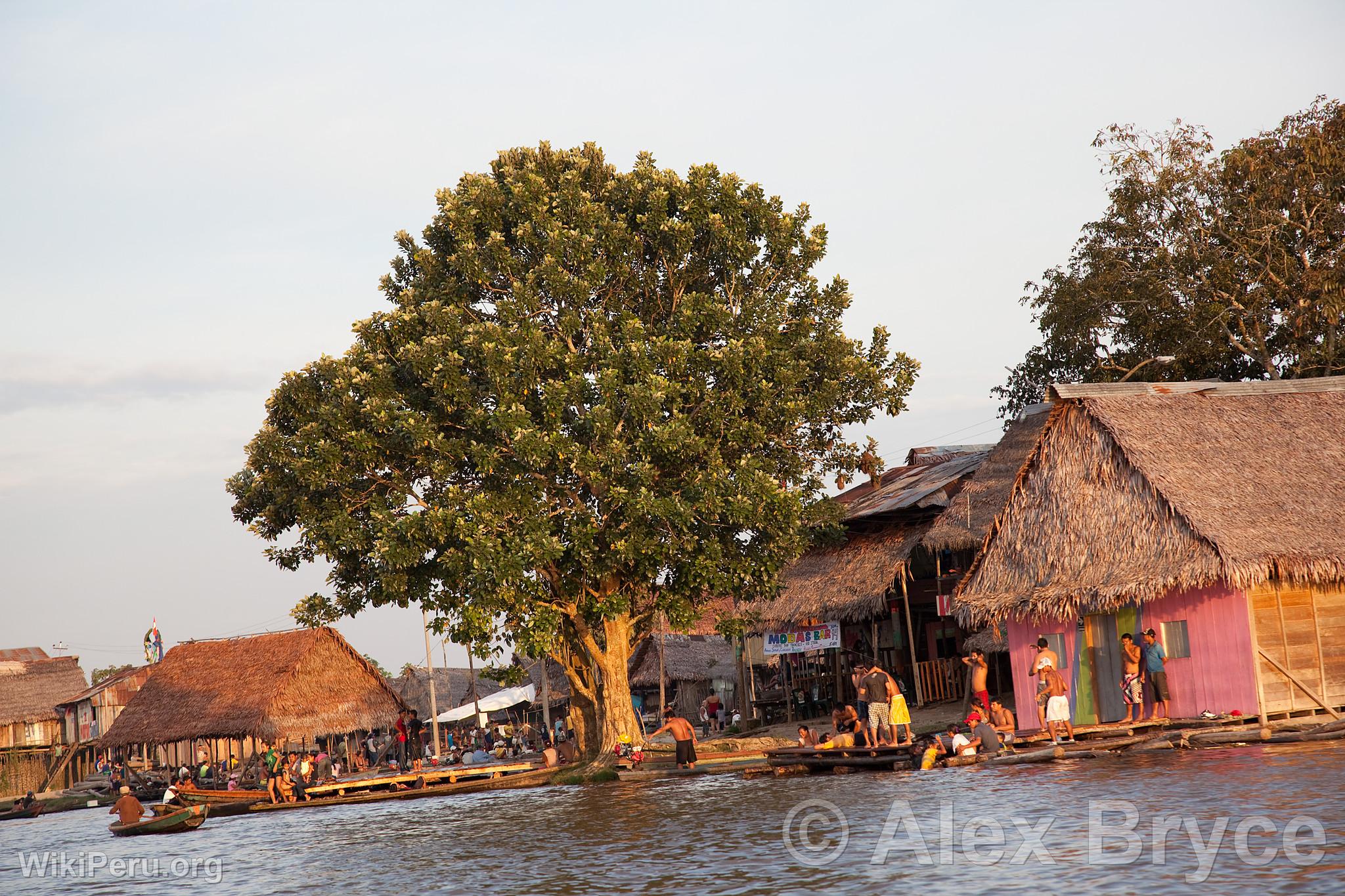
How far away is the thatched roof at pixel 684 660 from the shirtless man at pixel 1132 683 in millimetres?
28631

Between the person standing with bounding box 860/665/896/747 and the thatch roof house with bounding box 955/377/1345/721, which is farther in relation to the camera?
the person standing with bounding box 860/665/896/747


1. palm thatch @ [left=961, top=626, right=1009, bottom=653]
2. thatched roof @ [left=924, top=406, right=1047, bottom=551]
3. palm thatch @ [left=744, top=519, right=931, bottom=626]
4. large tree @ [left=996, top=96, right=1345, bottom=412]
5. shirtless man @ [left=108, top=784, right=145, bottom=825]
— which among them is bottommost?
shirtless man @ [left=108, top=784, right=145, bottom=825]

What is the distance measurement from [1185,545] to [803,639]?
1537 centimetres

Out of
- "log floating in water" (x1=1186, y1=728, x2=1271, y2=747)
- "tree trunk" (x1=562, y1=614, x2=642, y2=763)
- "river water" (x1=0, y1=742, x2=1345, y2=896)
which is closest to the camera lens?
"river water" (x1=0, y1=742, x2=1345, y2=896)

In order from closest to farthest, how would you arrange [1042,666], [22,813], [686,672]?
[1042,666] → [22,813] → [686,672]

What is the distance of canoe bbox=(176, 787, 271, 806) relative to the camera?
3684 cm

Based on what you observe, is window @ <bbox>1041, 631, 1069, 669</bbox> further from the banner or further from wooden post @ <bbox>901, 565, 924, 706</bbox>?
the banner

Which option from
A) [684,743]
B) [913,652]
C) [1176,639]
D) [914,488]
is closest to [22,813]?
[684,743]

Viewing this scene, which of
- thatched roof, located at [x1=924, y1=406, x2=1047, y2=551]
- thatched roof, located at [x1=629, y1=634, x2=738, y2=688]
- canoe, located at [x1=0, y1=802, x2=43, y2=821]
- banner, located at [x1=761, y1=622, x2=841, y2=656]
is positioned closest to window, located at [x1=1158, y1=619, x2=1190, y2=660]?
thatched roof, located at [x1=924, y1=406, x2=1047, y2=551]

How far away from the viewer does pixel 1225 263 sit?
128 feet

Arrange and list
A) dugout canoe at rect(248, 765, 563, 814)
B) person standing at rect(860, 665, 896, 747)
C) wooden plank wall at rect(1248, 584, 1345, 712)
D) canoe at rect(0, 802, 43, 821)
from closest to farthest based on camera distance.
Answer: wooden plank wall at rect(1248, 584, 1345, 712)
person standing at rect(860, 665, 896, 747)
dugout canoe at rect(248, 765, 563, 814)
canoe at rect(0, 802, 43, 821)

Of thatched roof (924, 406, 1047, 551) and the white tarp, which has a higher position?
thatched roof (924, 406, 1047, 551)

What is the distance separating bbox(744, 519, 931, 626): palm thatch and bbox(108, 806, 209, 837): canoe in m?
15.0

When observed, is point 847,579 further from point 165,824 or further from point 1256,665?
point 165,824
